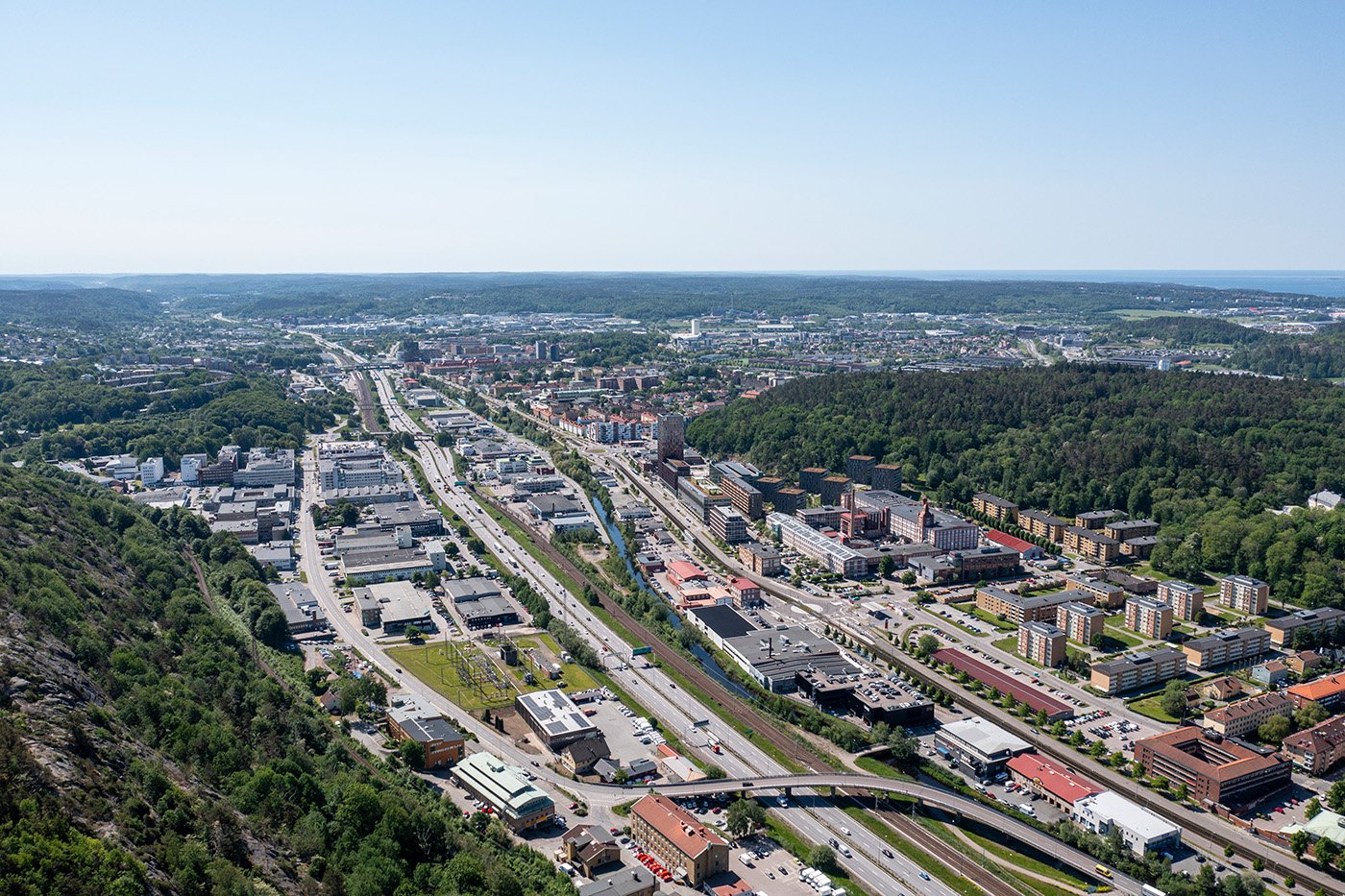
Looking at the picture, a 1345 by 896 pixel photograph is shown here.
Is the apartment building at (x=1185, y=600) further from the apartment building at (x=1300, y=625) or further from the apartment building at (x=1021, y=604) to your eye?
the apartment building at (x=1021, y=604)

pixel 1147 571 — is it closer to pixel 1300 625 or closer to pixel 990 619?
pixel 1300 625

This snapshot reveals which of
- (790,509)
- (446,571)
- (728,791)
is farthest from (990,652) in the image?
(446,571)

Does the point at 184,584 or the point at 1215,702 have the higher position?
the point at 184,584

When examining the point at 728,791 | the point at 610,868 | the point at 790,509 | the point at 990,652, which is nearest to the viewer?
the point at 610,868

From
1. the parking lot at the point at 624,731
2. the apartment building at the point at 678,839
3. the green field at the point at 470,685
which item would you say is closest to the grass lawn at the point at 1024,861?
the apartment building at the point at 678,839

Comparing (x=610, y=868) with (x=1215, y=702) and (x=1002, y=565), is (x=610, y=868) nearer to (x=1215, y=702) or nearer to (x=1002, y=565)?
(x=1215, y=702)

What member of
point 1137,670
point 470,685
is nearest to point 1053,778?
point 1137,670

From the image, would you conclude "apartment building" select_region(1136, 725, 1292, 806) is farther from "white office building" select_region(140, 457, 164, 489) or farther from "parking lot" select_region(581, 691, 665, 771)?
"white office building" select_region(140, 457, 164, 489)
